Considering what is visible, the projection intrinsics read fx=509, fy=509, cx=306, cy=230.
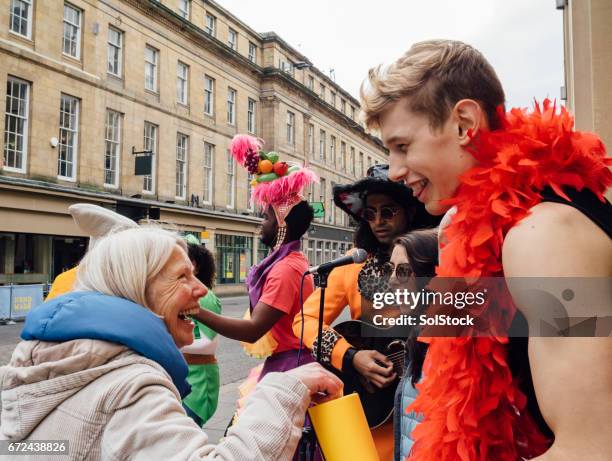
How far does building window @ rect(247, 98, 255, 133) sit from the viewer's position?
29578mm

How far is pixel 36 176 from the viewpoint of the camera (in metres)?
16.5

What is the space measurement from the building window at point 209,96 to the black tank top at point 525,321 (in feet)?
85.3

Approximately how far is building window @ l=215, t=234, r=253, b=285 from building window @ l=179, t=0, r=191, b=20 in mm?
10796

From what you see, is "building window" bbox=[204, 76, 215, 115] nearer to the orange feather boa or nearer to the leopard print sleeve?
the leopard print sleeve

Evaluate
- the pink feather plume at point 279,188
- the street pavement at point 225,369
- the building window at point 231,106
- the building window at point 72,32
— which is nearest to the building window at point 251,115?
the building window at point 231,106

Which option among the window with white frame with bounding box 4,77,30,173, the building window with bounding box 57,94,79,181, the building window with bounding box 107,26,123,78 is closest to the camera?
the window with white frame with bounding box 4,77,30,173

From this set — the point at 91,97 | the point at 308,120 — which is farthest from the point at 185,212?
the point at 308,120

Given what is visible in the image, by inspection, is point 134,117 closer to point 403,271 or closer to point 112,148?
point 112,148

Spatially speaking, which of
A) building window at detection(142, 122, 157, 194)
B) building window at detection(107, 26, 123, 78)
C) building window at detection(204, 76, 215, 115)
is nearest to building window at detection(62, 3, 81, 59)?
building window at detection(107, 26, 123, 78)

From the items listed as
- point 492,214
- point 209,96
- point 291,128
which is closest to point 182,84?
point 209,96

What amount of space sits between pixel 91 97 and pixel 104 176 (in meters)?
2.93

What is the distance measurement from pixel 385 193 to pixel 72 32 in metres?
19.4

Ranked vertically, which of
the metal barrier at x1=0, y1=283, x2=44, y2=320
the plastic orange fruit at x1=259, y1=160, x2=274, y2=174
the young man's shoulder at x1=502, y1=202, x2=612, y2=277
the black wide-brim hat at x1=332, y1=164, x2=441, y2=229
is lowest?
the metal barrier at x1=0, y1=283, x2=44, y2=320

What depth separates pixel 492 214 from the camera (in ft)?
3.68
